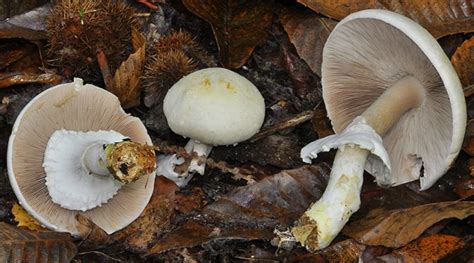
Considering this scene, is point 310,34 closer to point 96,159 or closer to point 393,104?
point 393,104

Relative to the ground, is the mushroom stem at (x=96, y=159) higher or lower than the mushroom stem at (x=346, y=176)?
lower

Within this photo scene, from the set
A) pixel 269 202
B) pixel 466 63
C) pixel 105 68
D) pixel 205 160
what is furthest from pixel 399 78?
pixel 105 68

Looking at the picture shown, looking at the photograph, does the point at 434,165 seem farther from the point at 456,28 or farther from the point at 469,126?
the point at 456,28

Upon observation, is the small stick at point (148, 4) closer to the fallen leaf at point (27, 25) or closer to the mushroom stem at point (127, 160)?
the fallen leaf at point (27, 25)

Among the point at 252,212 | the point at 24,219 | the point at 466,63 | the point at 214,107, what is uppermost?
the point at 466,63

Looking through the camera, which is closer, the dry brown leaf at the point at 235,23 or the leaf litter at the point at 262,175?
the leaf litter at the point at 262,175

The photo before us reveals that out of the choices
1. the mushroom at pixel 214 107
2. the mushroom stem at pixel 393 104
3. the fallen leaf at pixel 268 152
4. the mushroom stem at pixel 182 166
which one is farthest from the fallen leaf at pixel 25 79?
the mushroom stem at pixel 393 104

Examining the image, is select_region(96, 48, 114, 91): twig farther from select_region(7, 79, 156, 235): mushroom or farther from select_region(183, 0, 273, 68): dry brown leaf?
select_region(183, 0, 273, 68): dry brown leaf
